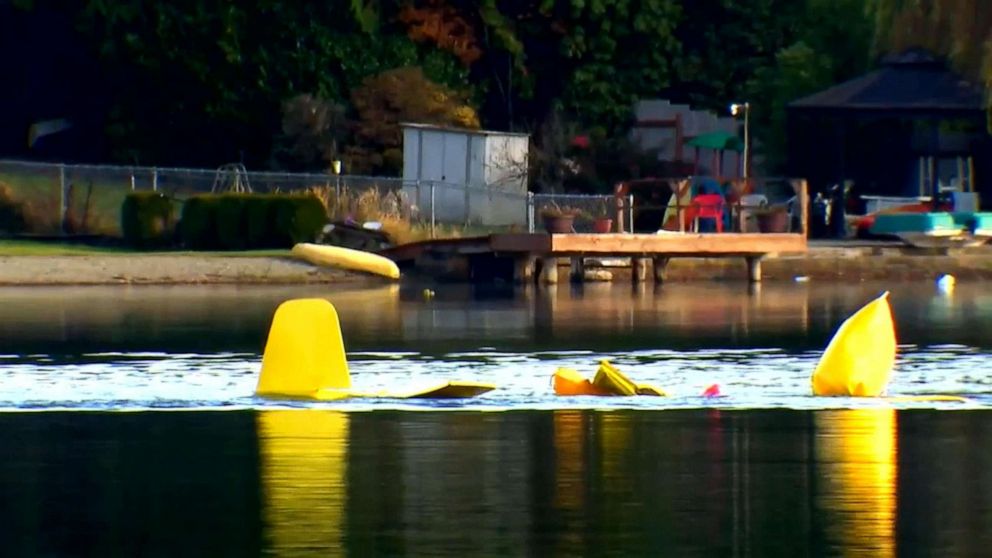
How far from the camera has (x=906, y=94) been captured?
5212 cm

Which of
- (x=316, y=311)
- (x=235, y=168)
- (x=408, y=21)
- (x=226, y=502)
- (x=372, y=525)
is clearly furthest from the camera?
(x=408, y=21)

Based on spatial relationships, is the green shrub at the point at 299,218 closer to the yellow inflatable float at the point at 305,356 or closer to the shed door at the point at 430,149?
the shed door at the point at 430,149

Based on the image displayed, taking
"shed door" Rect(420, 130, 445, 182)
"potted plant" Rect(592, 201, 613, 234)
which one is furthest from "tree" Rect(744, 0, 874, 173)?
"shed door" Rect(420, 130, 445, 182)

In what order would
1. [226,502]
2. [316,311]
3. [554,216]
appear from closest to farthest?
1. [226,502]
2. [316,311]
3. [554,216]

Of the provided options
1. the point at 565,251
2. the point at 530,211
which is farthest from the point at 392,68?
the point at 565,251

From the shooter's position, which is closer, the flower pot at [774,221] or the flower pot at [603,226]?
the flower pot at [603,226]

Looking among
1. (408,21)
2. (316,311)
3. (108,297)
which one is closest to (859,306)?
(108,297)

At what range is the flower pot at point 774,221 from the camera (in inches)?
1901

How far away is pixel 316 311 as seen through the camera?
2444 centimetres

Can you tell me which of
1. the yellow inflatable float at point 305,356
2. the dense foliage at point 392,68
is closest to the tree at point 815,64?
the dense foliage at point 392,68

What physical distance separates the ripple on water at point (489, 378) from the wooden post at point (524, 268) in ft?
56.7

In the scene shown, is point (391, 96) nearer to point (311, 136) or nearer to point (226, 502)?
point (311, 136)

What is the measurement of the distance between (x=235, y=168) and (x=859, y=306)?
19516mm

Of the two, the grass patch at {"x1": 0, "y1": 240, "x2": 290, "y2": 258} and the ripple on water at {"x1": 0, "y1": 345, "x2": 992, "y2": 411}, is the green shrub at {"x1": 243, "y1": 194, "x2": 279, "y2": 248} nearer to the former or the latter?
the grass patch at {"x1": 0, "y1": 240, "x2": 290, "y2": 258}
